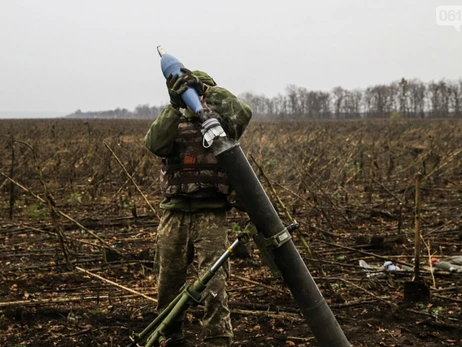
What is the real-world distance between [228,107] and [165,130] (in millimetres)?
410

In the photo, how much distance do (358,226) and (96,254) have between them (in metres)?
4.09

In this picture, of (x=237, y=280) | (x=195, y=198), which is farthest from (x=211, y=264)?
(x=237, y=280)

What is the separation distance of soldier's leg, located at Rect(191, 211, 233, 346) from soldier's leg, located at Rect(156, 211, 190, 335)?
0.09 metres

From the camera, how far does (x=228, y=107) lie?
2.84 meters

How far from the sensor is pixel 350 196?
9625mm

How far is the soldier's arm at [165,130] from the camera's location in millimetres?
2834

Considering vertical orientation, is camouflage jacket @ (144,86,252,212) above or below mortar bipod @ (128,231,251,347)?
above

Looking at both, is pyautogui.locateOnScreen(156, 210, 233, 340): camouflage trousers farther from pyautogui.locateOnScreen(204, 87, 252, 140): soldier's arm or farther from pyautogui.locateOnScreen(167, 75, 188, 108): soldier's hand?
pyautogui.locateOnScreen(167, 75, 188, 108): soldier's hand

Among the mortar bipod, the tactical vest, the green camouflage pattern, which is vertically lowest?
the mortar bipod

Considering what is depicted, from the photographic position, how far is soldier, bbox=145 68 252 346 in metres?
2.83

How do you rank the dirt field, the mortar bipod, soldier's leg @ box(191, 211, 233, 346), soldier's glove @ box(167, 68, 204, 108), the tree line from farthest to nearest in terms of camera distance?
the tree line → the dirt field → soldier's leg @ box(191, 211, 233, 346) → soldier's glove @ box(167, 68, 204, 108) → the mortar bipod

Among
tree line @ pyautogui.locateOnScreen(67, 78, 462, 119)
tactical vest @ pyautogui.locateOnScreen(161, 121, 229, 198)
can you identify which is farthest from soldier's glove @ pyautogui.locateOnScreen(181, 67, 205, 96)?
tree line @ pyautogui.locateOnScreen(67, 78, 462, 119)

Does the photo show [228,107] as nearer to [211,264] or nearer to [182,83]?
[182,83]

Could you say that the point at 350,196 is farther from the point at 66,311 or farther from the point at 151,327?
the point at 151,327
